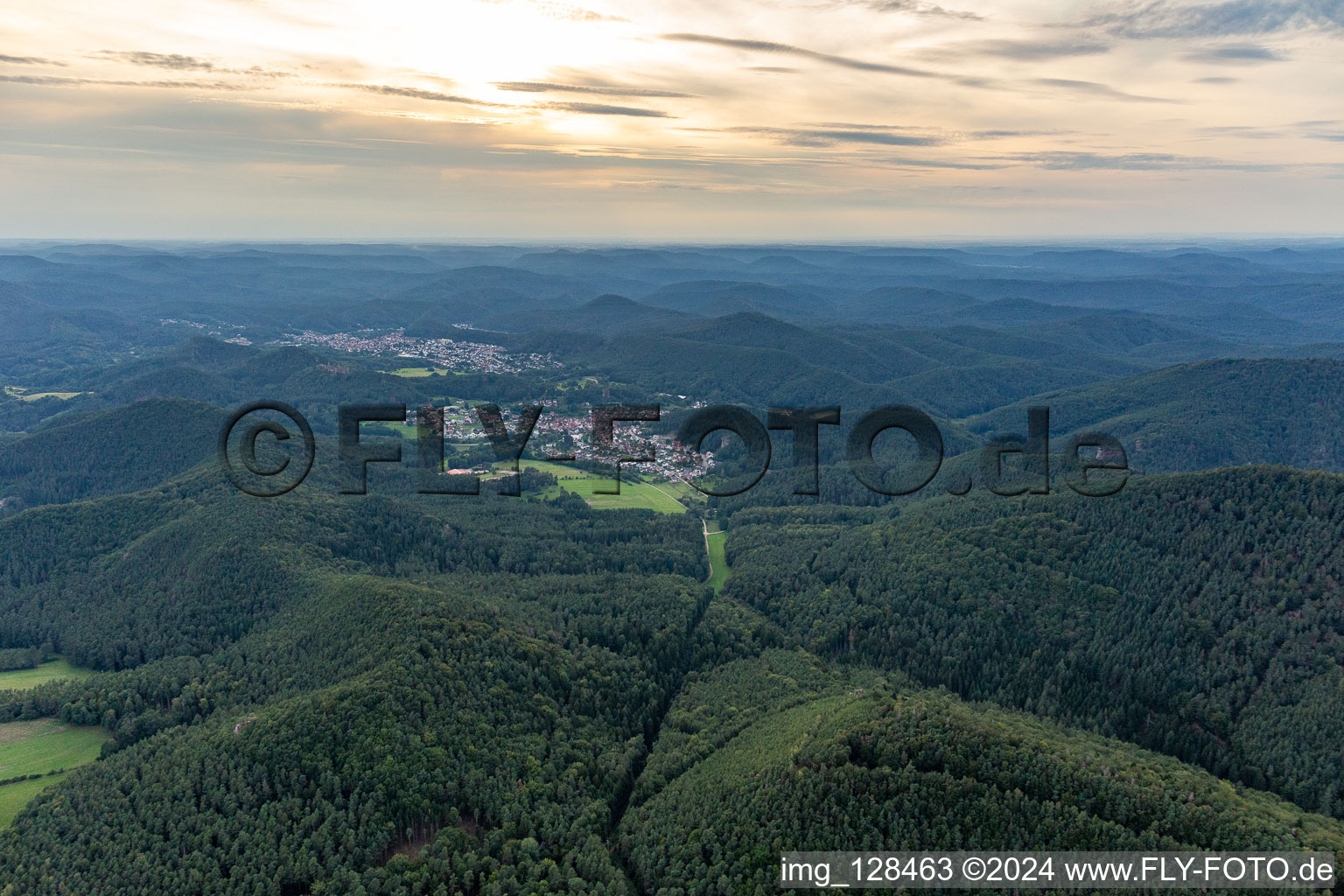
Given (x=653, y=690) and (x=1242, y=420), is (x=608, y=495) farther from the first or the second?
(x=1242, y=420)

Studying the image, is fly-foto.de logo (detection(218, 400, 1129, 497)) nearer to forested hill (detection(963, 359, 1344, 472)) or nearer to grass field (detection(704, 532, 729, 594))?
grass field (detection(704, 532, 729, 594))

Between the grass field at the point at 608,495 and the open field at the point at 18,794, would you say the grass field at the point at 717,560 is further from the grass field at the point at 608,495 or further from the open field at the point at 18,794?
the open field at the point at 18,794

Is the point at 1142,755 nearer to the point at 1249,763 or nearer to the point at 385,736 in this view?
the point at 1249,763

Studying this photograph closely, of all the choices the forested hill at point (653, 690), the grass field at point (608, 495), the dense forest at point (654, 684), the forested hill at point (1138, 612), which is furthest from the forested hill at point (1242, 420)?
the grass field at point (608, 495)

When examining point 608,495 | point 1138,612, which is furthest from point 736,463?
point 1138,612

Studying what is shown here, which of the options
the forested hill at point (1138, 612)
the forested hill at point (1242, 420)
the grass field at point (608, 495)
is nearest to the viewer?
the forested hill at point (1138, 612)

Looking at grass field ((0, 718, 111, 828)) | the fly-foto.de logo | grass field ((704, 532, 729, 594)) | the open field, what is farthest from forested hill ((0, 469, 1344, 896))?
the fly-foto.de logo
